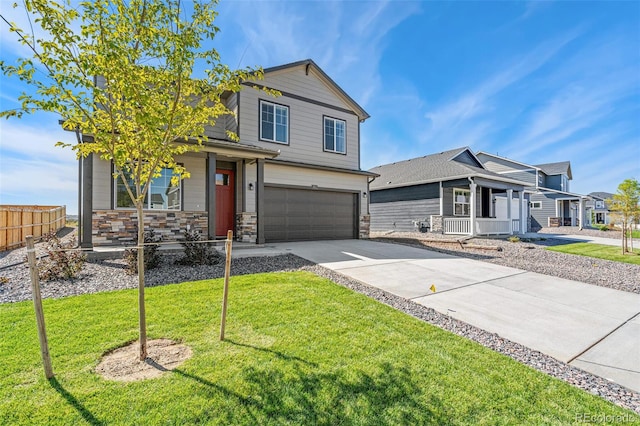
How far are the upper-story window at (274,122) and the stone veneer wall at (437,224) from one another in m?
9.55

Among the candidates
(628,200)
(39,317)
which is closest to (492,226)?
(628,200)

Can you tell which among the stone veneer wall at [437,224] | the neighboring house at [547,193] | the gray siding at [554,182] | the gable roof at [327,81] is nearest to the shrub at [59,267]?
the gable roof at [327,81]

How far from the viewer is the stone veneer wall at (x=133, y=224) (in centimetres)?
811

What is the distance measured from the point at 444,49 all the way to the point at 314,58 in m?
5.39

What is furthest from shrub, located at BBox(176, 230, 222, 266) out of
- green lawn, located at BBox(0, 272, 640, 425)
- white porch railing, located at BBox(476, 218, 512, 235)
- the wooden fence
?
white porch railing, located at BBox(476, 218, 512, 235)

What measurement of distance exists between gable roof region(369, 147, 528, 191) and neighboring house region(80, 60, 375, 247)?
499 centimetres

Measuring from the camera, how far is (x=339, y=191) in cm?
1253

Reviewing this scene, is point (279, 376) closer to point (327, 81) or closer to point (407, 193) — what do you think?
point (327, 81)

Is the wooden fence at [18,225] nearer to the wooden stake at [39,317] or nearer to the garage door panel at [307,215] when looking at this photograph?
the garage door panel at [307,215]

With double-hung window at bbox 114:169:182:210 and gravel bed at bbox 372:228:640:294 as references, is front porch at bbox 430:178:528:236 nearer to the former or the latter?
gravel bed at bbox 372:228:640:294

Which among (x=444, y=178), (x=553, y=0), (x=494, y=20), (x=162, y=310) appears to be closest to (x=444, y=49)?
(x=494, y=20)

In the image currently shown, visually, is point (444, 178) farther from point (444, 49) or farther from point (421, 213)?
point (444, 49)

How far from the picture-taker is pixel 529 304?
15.2 ft

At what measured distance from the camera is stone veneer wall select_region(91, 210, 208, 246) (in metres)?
8.11
